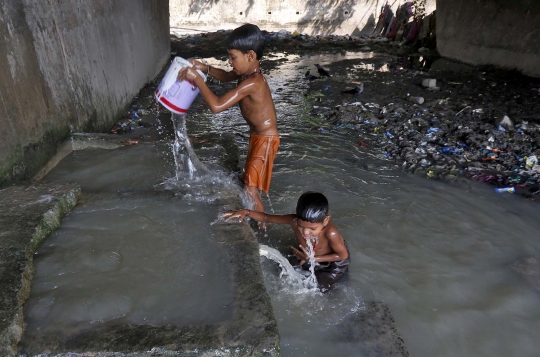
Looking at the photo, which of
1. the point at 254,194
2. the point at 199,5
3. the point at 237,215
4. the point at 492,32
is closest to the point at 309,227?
the point at 237,215

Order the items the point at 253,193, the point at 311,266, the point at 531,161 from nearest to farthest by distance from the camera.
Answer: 1. the point at 311,266
2. the point at 253,193
3. the point at 531,161

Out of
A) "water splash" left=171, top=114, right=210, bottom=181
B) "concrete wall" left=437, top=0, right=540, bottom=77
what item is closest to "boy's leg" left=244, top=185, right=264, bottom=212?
"water splash" left=171, top=114, right=210, bottom=181

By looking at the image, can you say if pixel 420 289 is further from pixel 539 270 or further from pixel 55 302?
pixel 55 302

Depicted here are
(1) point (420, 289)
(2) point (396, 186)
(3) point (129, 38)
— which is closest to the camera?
(1) point (420, 289)

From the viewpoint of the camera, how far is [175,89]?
7.48 ft

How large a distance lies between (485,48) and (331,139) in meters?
5.73

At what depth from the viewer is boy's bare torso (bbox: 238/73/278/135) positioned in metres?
2.47

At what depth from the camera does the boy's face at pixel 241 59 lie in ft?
7.83

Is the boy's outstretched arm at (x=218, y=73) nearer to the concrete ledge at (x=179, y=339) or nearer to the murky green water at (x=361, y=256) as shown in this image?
the murky green water at (x=361, y=256)

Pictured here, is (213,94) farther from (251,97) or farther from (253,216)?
(253,216)

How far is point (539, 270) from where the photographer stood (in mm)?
2607

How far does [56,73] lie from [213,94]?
5.49ft

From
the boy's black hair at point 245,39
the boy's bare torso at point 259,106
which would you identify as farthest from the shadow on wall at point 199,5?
the boy's black hair at point 245,39

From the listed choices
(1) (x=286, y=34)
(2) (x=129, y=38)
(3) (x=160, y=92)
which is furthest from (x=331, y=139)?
(1) (x=286, y=34)
